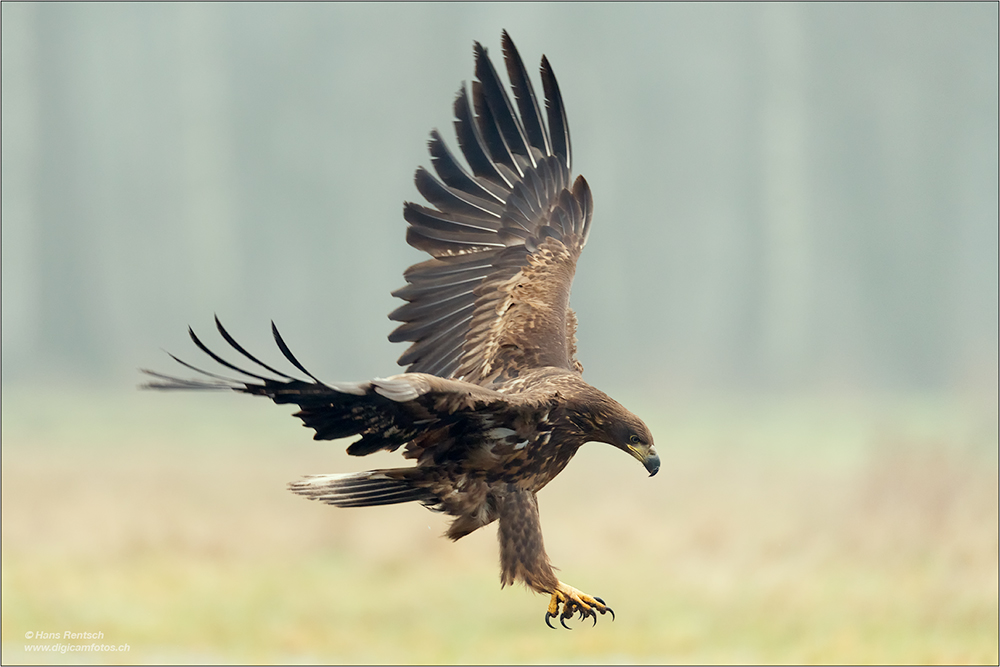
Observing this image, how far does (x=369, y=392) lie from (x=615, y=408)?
1.21 metres

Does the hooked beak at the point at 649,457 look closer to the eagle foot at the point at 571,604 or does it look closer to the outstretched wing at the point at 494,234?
the eagle foot at the point at 571,604

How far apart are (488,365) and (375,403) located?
1509mm

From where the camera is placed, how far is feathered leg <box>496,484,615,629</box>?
4.57 meters

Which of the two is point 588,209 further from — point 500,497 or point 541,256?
point 500,497

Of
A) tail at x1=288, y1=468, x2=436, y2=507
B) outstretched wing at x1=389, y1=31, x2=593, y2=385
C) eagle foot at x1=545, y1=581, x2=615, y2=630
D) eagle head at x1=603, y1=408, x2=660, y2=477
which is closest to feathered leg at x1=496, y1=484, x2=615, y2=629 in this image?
eagle foot at x1=545, y1=581, x2=615, y2=630

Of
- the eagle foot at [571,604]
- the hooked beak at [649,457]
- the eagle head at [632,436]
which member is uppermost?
the eagle head at [632,436]

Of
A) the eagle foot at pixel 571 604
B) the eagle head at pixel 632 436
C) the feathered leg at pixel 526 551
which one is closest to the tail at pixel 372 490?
the feathered leg at pixel 526 551

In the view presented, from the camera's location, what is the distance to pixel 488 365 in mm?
5316

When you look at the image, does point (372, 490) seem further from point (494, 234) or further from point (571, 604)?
point (494, 234)

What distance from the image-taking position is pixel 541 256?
5.89 metres

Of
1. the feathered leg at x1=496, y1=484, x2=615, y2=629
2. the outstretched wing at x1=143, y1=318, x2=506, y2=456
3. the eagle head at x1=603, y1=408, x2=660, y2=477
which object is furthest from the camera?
the feathered leg at x1=496, y1=484, x2=615, y2=629

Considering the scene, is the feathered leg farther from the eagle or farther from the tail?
the tail

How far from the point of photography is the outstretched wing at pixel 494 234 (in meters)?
5.53

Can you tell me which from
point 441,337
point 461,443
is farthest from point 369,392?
point 441,337
